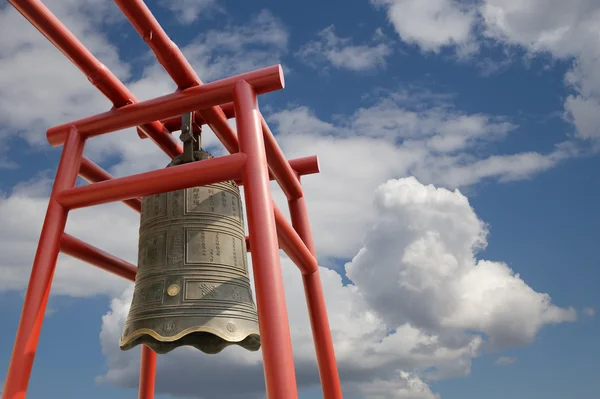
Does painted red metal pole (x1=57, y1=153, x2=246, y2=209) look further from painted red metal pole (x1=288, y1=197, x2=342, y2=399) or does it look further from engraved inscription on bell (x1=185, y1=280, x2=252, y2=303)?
painted red metal pole (x1=288, y1=197, x2=342, y2=399)

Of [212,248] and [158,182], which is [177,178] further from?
[212,248]

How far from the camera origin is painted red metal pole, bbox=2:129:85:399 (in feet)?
9.10

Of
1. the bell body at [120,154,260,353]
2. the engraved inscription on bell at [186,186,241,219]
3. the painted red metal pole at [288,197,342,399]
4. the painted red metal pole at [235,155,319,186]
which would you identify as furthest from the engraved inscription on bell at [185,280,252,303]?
the painted red metal pole at [235,155,319,186]

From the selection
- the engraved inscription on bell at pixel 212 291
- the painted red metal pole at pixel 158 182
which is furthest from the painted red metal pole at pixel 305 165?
the engraved inscription on bell at pixel 212 291

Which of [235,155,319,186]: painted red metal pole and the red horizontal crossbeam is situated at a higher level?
[235,155,319,186]: painted red metal pole

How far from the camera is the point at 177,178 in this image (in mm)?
3053

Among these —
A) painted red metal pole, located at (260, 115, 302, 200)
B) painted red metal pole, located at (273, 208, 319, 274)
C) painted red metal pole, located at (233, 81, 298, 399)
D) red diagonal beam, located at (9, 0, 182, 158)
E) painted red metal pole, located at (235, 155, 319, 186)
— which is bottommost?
painted red metal pole, located at (233, 81, 298, 399)

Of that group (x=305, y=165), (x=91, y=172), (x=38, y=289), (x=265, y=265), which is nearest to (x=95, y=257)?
(x=91, y=172)

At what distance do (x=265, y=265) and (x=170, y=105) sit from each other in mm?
1442

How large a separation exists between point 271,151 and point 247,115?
27.7 inches

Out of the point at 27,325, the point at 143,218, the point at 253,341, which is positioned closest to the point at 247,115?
the point at 143,218

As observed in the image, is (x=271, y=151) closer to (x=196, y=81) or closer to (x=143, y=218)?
(x=196, y=81)

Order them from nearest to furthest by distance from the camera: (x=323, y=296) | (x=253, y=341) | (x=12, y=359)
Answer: (x=12, y=359), (x=253, y=341), (x=323, y=296)

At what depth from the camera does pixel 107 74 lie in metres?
3.57
